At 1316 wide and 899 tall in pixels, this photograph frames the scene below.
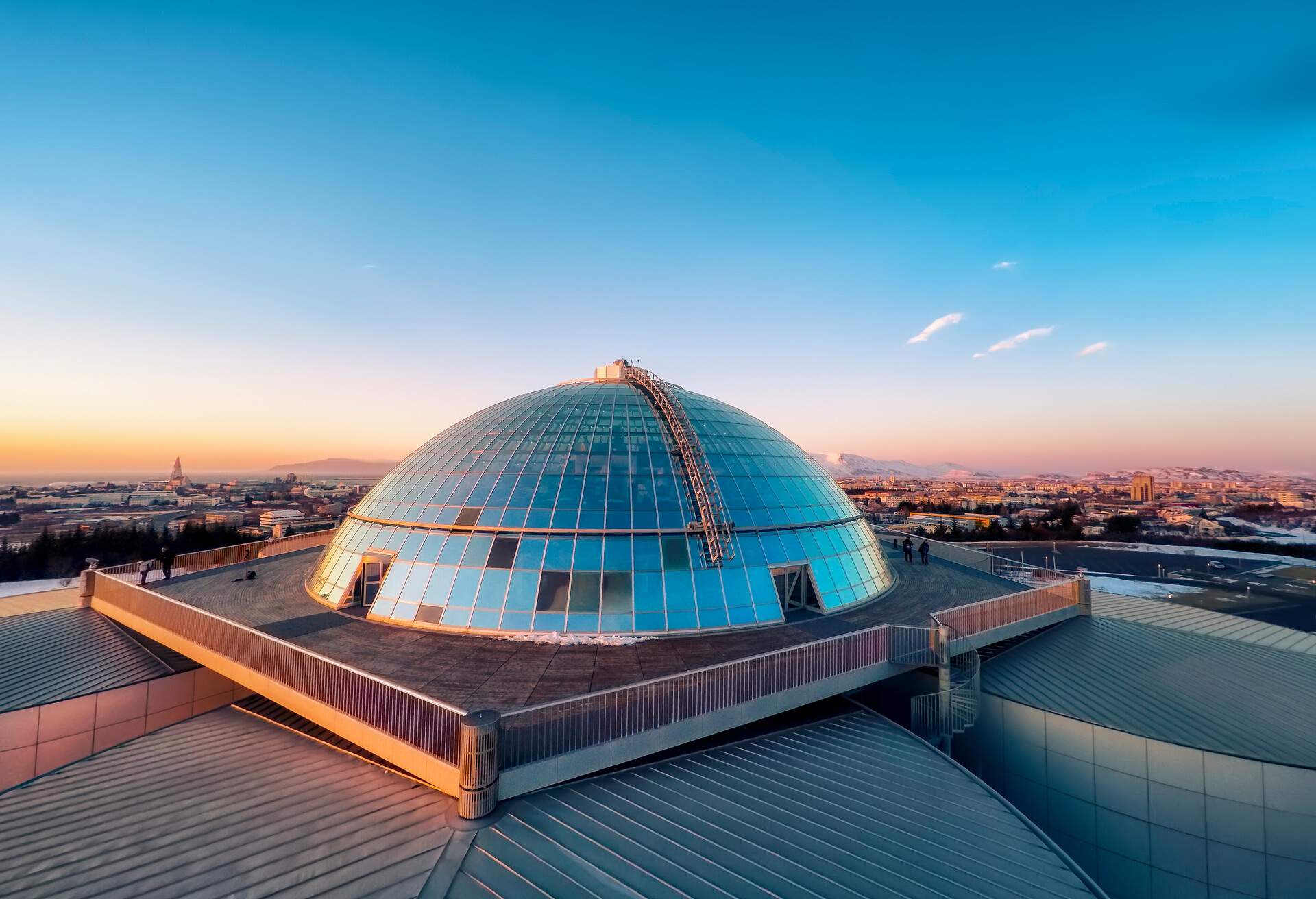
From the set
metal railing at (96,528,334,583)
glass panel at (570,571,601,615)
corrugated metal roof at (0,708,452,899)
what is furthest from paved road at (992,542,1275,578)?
metal railing at (96,528,334,583)

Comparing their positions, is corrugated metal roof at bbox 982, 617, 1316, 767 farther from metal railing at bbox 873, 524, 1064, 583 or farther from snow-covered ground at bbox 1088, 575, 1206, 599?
snow-covered ground at bbox 1088, 575, 1206, 599

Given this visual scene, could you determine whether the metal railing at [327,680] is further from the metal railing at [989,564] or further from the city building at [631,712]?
the metal railing at [989,564]

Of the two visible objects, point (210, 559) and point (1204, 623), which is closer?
point (1204, 623)

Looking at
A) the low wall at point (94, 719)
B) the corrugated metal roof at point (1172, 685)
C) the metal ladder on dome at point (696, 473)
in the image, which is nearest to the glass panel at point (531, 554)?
the metal ladder on dome at point (696, 473)

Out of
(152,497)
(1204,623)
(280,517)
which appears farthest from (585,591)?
(152,497)

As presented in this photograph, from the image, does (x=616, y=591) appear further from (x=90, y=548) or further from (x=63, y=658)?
(x=90, y=548)
